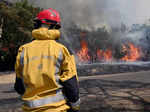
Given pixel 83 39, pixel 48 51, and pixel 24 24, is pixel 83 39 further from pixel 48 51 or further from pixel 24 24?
pixel 48 51

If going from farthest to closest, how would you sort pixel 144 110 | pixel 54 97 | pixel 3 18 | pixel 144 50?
pixel 144 50
pixel 3 18
pixel 144 110
pixel 54 97

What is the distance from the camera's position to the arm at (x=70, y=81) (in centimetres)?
148

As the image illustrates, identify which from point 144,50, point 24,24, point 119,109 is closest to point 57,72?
point 119,109

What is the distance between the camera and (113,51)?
81.5 feet

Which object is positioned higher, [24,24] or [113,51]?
[24,24]

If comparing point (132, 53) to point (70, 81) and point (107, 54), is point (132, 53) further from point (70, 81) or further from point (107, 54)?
point (70, 81)

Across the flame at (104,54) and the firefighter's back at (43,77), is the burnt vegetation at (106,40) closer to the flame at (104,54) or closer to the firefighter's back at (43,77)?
the flame at (104,54)

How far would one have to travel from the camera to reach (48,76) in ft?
4.82

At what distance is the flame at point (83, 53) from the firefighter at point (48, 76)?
2119 cm

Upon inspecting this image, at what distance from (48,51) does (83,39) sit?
2367cm

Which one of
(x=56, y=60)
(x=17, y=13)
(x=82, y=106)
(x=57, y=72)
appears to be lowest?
(x=82, y=106)

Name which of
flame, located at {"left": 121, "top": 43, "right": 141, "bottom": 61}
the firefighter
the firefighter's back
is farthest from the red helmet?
flame, located at {"left": 121, "top": 43, "right": 141, "bottom": 61}

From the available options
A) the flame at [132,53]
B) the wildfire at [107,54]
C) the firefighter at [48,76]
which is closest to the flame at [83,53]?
the wildfire at [107,54]

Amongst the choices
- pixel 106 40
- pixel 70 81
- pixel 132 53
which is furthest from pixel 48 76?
pixel 106 40
